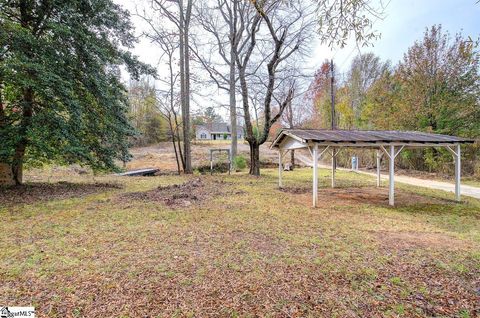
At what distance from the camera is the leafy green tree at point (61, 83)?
6688mm

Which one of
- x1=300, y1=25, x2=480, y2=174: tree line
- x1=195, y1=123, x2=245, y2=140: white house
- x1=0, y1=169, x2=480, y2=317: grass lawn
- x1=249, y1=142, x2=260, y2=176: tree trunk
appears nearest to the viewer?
x1=0, y1=169, x2=480, y2=317: grass lawn

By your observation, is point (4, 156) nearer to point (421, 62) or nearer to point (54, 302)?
point (54, 302)

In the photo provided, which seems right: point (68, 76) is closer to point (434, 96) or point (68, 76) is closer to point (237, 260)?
point (237, 260)

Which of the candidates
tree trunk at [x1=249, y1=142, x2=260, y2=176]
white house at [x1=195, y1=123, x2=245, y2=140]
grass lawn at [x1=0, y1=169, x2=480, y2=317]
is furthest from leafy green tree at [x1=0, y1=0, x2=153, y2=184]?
white house at [x1=195, y1=123, x2=245, y2=140]

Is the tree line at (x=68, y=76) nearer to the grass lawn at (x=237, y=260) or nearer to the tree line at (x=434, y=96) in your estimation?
the grass lawn at (x=237, y=260)

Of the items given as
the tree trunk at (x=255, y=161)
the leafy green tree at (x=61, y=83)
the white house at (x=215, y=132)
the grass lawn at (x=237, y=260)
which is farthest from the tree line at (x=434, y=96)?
the white house at (x=215, y=132)

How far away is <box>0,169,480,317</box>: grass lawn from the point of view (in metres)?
2.67

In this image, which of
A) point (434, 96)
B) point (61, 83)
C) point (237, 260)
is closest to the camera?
point (237, 260)

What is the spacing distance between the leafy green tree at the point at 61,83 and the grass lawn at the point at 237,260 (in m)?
1.84

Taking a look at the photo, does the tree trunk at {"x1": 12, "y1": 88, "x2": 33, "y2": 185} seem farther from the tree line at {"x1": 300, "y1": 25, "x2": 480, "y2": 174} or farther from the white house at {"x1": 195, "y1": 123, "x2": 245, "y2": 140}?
the white house at {"x1": 195, "y1": 123, "x2": 245, "y2": 140}

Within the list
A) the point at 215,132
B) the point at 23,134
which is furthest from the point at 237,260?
the point at 215,132

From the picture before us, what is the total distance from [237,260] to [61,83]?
685 cm

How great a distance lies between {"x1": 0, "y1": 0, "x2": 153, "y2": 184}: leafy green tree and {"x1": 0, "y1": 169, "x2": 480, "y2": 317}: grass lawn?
Result: 1.84 metres

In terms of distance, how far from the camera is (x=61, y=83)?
7.02 metres
